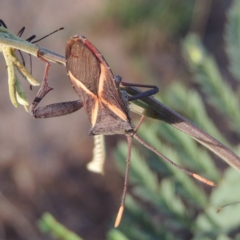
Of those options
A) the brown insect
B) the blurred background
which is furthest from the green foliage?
the brown insect

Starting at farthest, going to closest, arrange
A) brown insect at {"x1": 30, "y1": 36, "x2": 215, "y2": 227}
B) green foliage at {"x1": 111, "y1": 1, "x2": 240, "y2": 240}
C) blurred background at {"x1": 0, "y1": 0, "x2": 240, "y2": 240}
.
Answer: blurred background at {"x1": 0, "y1": 0, "x2": 240, "y2": 240}
green foliage at {"x1": 111, "y1": 1, "x2": 240, "y2": 240}
brown insect at {"x1": 30, "y1": 36, "x2": 215, "y2": 227}

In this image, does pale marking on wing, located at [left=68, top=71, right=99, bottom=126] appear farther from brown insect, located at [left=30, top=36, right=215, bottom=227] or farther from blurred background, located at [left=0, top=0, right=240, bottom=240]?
blurred background, located at [left=0, top=0, right=240, bottom=240]

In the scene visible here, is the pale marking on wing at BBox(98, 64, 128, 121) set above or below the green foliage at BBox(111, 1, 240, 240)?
above

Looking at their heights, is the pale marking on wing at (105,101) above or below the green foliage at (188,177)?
above

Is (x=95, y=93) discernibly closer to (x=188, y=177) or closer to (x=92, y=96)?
(x=92, y=96)

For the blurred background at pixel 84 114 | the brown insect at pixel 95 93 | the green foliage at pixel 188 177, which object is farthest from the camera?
the blurred background at pixel 84 114

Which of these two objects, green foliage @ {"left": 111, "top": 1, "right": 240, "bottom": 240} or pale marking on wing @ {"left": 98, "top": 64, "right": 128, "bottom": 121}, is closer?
pale marking on wing @ {"left": 98, "top": 64, "right": 128, "bottom": 121}

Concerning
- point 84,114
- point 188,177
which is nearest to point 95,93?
point 188,177

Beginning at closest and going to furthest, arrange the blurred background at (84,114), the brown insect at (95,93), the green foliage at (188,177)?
the brown insect at (95,93)
the green foliage at (188,177)
the blurred background at (84,114)

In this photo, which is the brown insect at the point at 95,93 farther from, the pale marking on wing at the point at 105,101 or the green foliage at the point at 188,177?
the green foliage at the point at 188,177

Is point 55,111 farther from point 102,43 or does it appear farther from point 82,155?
point 102,43

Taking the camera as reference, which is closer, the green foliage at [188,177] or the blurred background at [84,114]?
the green foliage at [188,177]

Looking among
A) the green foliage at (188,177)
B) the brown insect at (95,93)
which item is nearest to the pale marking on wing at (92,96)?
the brown insect at (95,93)
